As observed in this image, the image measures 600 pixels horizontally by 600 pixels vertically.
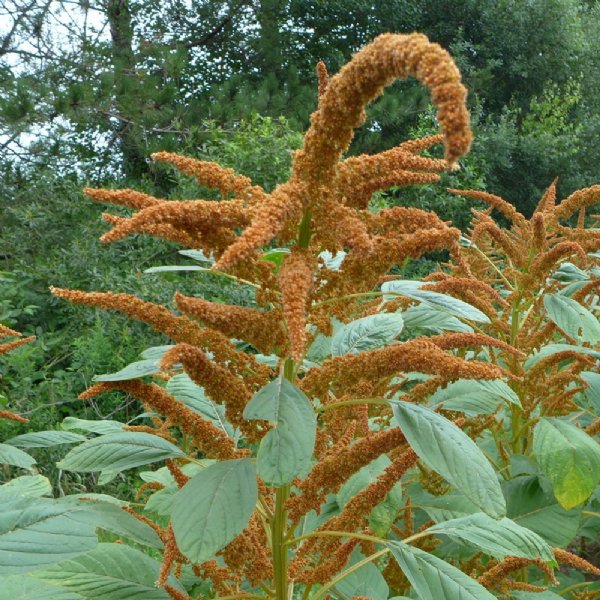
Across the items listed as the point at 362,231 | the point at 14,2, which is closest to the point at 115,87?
the point at 14,2

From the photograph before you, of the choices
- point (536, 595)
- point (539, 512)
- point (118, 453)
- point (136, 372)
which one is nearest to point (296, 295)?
point (136, 372)

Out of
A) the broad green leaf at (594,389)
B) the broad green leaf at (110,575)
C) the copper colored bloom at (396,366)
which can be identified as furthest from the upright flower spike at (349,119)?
the broad green leaf at (594,389)

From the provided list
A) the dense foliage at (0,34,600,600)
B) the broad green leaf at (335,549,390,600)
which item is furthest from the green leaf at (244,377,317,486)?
the broad green leaf at (335,549,390,600)

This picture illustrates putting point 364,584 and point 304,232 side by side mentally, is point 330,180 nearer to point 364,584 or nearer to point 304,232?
point 304,232

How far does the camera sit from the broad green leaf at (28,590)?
0.91 meters

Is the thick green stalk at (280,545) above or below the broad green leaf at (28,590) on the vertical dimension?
below

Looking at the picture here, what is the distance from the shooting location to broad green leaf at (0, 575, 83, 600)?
0.91 meters

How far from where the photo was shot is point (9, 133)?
734 centimetres

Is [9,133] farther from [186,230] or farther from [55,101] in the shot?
[186,230]

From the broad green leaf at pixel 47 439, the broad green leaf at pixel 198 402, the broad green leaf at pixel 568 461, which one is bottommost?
the broad green leaf at pixel 568 461

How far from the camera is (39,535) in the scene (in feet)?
3.07

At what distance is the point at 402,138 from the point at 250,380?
10709mm

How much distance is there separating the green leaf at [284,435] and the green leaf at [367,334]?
0.35 metres

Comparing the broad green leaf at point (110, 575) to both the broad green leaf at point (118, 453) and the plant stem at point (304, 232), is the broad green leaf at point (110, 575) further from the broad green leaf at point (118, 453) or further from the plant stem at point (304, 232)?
the plant stem at point (304, 232)
